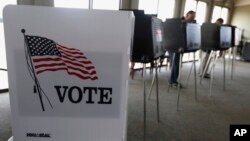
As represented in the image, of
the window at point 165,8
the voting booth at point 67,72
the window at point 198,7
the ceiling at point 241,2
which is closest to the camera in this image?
the voting booth at point 67,72

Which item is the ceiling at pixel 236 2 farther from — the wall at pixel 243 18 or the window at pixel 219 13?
the window at pixel 219 13

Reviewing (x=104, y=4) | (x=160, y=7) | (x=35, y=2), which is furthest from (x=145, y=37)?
(x=160, y=7)

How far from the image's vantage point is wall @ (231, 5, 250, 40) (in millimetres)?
11210

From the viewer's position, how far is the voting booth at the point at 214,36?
139 inches

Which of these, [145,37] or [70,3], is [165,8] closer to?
[70,3]

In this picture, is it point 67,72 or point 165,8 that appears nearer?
point 67,72

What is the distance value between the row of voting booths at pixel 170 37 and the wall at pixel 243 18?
8.43 m

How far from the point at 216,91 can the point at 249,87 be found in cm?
117

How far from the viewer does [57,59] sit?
945 mm

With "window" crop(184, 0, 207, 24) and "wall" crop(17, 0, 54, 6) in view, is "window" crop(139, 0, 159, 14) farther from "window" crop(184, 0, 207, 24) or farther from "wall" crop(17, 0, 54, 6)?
"wall" crop(17, 0, 54, 6)

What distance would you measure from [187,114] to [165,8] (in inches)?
199

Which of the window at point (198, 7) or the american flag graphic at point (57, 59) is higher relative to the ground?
the window at point (198, 7)

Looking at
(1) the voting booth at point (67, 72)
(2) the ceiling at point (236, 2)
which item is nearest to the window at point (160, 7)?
(2) the ceiling at point (236, 2)

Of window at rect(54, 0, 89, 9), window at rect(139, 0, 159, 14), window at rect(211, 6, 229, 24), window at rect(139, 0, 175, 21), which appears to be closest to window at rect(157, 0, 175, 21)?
window at rect(139, 0, 175, 21)
